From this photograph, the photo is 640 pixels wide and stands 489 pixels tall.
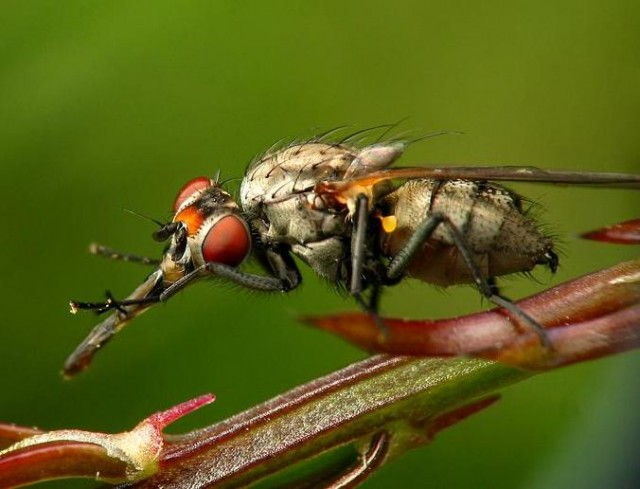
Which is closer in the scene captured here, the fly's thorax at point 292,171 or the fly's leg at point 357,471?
the fly's leg at point 357,471

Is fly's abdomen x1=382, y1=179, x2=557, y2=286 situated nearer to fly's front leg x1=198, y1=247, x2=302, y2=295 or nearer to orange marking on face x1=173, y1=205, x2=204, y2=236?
fly's front leg x1=198, y1=247, x2=302, y2=295

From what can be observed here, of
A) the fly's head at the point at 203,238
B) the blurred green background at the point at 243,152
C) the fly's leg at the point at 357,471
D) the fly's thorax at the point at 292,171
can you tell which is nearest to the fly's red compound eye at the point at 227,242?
the fly's head at the point at 203,238

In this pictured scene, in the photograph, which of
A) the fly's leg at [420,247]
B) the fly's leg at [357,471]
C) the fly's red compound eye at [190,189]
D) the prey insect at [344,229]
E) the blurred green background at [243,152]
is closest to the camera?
the fly's leg at [357,471]

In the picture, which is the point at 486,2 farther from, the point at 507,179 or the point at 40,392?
the point at 40,392

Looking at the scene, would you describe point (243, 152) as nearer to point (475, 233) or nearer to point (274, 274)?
point (274, 274)

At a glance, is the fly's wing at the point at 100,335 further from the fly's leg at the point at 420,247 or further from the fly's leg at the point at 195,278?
the fly's leg at the point at 420,247

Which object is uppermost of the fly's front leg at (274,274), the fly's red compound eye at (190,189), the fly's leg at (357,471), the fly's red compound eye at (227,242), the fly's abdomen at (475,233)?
the fly's red compound eye at (190,189)

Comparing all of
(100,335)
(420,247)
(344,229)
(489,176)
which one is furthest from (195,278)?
(489,176)
